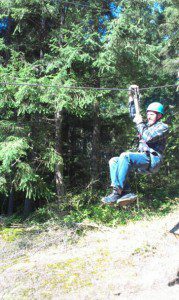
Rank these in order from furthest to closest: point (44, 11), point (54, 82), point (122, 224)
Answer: point (44, 11) < point (122, 224) < point (54, 82)

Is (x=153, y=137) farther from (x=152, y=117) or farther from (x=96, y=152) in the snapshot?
(x=96, y=152)

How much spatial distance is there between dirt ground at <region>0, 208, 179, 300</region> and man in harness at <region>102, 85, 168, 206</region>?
1955 millimetres

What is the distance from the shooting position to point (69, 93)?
9328mm

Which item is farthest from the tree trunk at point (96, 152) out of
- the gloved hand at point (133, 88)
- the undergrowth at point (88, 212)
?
the gloved hand at point (133, 88)

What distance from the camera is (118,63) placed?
1011cm

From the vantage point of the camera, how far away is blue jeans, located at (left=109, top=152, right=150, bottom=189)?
191 inches

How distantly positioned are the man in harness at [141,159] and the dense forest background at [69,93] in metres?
3.34

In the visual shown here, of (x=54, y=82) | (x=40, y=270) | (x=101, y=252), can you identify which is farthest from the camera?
(x=54, y=82)

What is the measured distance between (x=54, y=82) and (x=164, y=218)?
5.27 m

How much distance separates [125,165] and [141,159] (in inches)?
Result: 11.1

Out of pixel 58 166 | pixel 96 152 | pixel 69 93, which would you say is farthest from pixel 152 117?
pixel 96 152

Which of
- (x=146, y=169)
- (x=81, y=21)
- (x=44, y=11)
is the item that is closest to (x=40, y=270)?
(x=146, y=169)

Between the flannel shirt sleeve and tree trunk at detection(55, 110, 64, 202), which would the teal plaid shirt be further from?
tree trunk at detection(55, 110, 64, 202)

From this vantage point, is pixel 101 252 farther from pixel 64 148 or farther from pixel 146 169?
pixel 64 148
